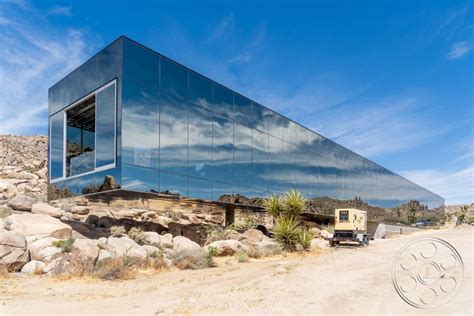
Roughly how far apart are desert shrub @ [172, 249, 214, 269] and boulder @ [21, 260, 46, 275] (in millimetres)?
5100

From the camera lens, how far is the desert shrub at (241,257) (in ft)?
61.2

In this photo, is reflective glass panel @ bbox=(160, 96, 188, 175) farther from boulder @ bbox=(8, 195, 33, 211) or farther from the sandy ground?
boulder @ bbox=(8, 195, 33, 211)

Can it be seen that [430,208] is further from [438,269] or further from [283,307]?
[283,307]

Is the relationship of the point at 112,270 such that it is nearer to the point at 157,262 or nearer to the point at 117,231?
the point at 157,262

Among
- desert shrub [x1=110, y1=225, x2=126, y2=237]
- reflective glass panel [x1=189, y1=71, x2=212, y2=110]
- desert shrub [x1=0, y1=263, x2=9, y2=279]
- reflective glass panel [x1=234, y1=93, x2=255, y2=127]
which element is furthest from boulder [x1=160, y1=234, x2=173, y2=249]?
reflective glass panel [x1=234, y1=93, x2=255, y2=127]

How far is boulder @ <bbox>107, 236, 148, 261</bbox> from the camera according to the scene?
15203 millimetres

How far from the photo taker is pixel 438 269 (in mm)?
12617

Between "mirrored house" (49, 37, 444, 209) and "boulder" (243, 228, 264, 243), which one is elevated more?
"mirrored house" (49, 37, 444, 209)

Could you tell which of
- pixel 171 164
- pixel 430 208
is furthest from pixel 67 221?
pixel 430 208

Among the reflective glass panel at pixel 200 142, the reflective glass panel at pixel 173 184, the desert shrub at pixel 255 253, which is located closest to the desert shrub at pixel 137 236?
the reflective glass panel at pixel 173 184

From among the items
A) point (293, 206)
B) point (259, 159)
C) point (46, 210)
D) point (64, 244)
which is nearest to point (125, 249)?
point (64, 244)

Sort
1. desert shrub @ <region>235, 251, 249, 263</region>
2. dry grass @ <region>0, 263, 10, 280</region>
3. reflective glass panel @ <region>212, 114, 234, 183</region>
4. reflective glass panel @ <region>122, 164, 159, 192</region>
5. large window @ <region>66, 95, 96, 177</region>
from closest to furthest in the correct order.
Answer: dry grass @ <region>0, 263, 10, 280</region>, reflective glass panel @ <region>122, 164, 159, 192</region>, desert shrub @ <region>235, 251, 249, 263</region>, large window @ <region>66, 95, 96, 177</region>, reflective glass panel @ <region>212, 114, 234, 183</region>

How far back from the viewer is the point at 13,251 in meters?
14.2

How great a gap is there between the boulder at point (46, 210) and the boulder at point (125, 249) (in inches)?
264
